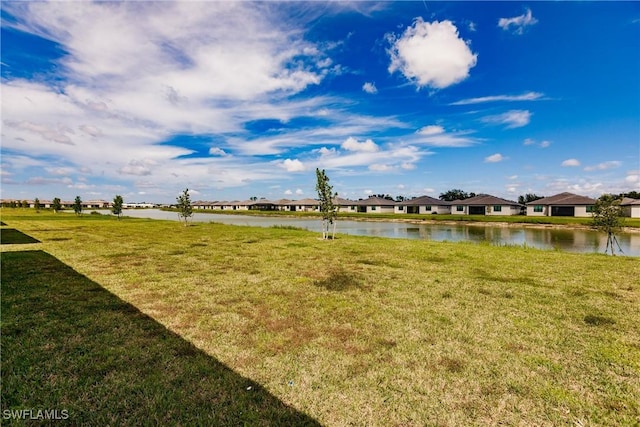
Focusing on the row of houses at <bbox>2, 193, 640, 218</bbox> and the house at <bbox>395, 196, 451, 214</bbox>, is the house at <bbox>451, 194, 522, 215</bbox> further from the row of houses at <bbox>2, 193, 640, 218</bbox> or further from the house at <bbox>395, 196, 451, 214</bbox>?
the house at <bbox>395, 196, 451, 214</bbox>

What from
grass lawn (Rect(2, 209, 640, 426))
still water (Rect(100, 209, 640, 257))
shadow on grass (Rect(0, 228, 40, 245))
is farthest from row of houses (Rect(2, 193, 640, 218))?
grass lawn (Rect(2, 209, 640, 426))

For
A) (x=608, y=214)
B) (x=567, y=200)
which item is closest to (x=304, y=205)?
(x=567, y=200)

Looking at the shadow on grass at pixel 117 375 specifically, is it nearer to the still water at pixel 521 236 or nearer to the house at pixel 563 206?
the still water at pixel 521 236

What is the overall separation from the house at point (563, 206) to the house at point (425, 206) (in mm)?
18851

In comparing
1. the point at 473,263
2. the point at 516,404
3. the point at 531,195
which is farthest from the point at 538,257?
the point at 531,195

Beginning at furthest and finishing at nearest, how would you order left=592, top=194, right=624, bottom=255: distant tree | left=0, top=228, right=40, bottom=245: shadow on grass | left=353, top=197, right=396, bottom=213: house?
left=353, top=197, right=396, bottom=213: house → left=592, top=194, right=624, bottom=255: distant tree → left=0, top=228, right=40, bottom=245: shadow on grass

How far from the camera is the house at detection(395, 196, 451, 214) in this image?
3164 inches

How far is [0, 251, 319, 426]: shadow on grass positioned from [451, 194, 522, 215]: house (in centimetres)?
7657

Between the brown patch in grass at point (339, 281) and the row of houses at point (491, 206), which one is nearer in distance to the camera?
the brown patch in grass at point (339, 281)

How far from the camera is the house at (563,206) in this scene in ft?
188

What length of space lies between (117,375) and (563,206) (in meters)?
75.3

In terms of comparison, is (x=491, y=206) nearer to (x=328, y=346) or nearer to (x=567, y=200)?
(x=567, y=200)

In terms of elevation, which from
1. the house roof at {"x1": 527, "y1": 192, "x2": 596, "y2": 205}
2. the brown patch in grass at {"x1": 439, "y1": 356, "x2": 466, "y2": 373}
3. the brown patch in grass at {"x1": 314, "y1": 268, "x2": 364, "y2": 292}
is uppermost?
the house roof at {"x1": 527, "y1": 192, "x2": 596, "y2": 205}

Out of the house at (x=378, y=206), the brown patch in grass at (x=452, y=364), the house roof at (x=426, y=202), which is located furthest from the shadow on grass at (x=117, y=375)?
the house at (x=378, y=206)
